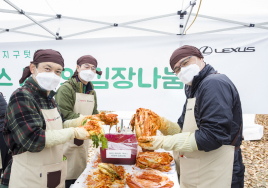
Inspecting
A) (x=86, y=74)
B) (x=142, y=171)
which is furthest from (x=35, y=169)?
(x=86, y=74)

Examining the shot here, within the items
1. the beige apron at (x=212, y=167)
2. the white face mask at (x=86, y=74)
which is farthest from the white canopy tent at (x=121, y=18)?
the beige apron at (x=212, y=167)

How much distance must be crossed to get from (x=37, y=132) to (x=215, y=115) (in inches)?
67.3

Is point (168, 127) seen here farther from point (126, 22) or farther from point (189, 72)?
point (126, 22)

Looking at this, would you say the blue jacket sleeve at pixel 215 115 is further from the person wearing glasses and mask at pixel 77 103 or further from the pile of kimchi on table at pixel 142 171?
the person wearing glasses and mask at pixel 77 103

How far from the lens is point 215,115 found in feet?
5.38

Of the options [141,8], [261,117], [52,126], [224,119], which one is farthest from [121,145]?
[261,117]

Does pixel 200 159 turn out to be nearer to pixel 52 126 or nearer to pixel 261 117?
pixel 52 126

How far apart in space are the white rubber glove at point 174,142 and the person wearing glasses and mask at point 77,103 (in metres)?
1.49

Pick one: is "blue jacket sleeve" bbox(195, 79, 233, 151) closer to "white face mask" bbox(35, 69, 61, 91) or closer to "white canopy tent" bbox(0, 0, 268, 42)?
"white face mask" bbox(35, 69, 61, 91)

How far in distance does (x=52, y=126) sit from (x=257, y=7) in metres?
4.16

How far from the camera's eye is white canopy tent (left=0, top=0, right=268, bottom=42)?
356 cm

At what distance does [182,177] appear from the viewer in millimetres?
2166

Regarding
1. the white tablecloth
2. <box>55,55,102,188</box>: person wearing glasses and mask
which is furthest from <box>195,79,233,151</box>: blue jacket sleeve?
<box>55,55,102,188</box>: person wearing glasses and mask

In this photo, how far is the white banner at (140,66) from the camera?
13.5 feet
